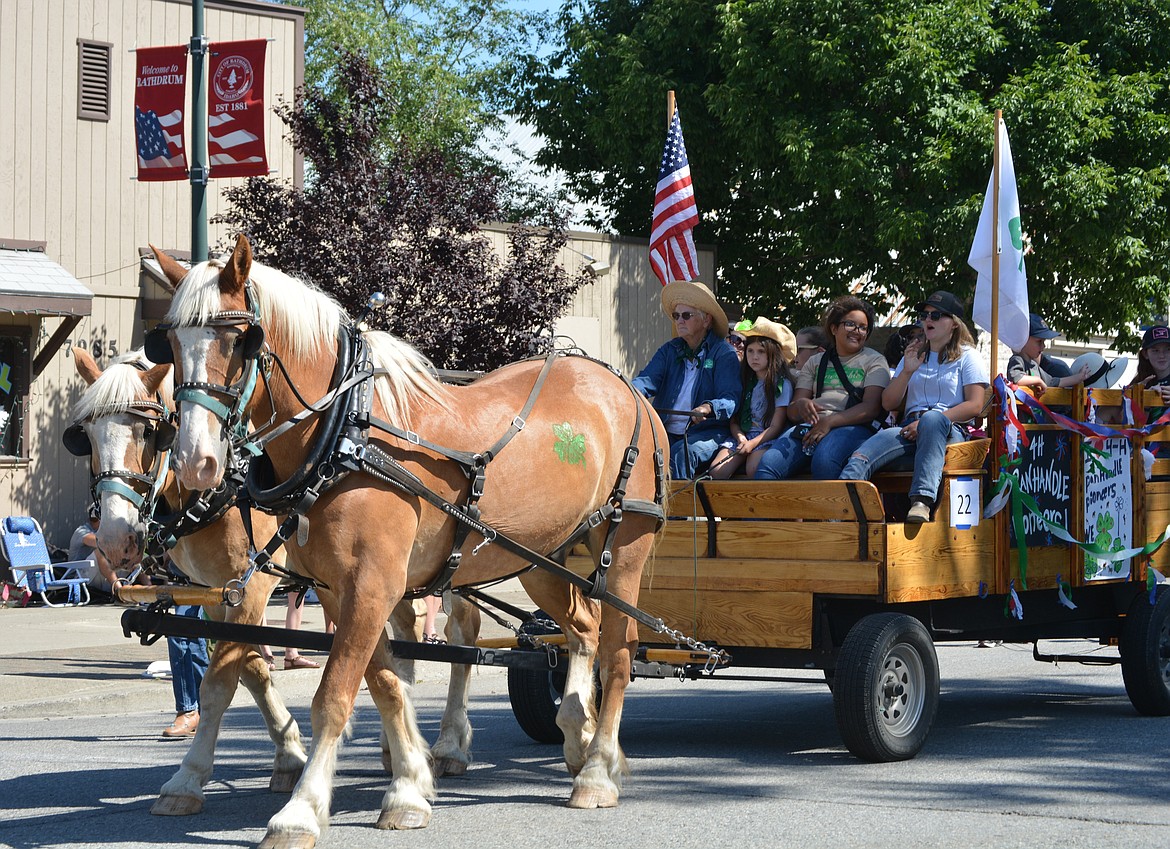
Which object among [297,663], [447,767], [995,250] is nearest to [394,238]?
[297,663]

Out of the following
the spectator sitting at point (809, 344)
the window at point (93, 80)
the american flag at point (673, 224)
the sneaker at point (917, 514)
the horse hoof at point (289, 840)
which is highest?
the window at point (93, 80)

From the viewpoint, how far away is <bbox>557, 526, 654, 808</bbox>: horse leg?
240 inches

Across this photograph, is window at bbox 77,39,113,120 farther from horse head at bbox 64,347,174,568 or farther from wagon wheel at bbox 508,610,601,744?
wagon wheel at bbox 508,610,601,744

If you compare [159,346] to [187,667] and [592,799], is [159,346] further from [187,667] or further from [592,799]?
[187,667]

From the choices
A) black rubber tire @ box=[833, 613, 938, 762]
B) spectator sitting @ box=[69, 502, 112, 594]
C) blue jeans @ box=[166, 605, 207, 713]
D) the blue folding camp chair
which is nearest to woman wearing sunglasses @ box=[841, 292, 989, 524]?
black rubber tire @ box=[833, 613, 938, 762]

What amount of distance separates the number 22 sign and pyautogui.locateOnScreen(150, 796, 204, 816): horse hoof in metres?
3.86

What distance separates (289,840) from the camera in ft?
16.4

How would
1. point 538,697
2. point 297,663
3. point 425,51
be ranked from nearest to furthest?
point 538,697 → point 297,663 → point 425,51

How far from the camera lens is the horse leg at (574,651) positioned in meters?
6.51

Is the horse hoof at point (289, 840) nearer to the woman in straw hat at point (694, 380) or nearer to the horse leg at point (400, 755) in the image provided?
the horse leg at point (400, 755)

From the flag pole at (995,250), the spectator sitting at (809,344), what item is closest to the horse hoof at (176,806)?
the spectator sitting at (809,344)

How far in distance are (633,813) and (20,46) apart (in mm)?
14995

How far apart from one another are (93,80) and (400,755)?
14542 millimetres

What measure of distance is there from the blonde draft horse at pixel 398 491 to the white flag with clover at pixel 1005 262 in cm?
292
